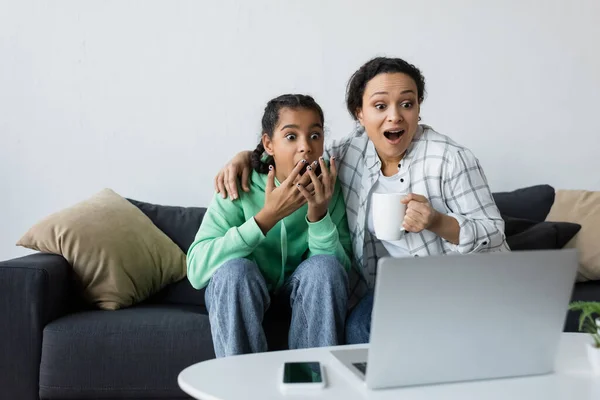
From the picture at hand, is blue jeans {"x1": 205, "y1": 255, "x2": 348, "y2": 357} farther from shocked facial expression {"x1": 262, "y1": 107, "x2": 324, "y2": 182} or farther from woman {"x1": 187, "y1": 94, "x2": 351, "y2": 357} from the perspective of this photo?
shocked facial expression {"x1": 262, "y1": 107, "x2": 324, "y2": 182}

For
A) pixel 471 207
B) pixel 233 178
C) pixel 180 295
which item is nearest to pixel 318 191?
pixel 233 178

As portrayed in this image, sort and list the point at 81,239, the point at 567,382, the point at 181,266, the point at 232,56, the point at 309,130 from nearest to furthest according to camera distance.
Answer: the point at 567,382
the point at 309,130
the point at 81,239
the point at 181,266
the point at 232,56

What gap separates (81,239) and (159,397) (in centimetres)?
55

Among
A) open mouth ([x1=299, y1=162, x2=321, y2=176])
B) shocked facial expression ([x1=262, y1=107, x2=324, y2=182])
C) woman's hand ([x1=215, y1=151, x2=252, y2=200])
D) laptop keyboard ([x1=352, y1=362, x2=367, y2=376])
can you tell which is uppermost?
shocked facial expression ([x1=262, y1=107, x2=324, y2=182])

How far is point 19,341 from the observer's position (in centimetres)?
182

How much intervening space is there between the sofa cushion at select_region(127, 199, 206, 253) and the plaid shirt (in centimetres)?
65

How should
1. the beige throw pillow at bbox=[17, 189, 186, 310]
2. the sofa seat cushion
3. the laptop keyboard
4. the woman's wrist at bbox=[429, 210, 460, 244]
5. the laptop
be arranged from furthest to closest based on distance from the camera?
the beige throw pillow at bbox=[17, 189, 186, 310]
the sofa seat cushion
the woman's wrist at bbox=[429, 210, 460, 244]
the laptop keyboard
the laptop

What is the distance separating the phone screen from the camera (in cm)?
102

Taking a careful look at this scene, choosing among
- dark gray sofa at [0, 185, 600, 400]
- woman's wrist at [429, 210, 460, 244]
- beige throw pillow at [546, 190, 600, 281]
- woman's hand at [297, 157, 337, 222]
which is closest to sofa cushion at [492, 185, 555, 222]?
beige throw pillow at [546, 190, 600, 281]

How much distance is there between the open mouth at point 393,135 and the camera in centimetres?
177

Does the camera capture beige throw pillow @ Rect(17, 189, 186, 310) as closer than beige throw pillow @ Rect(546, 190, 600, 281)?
Yes

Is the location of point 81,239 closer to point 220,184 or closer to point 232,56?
point 220,184

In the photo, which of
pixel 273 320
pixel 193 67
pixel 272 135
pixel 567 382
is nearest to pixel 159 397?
pixel 273 320

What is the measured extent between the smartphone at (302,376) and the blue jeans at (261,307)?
19.6 inches
